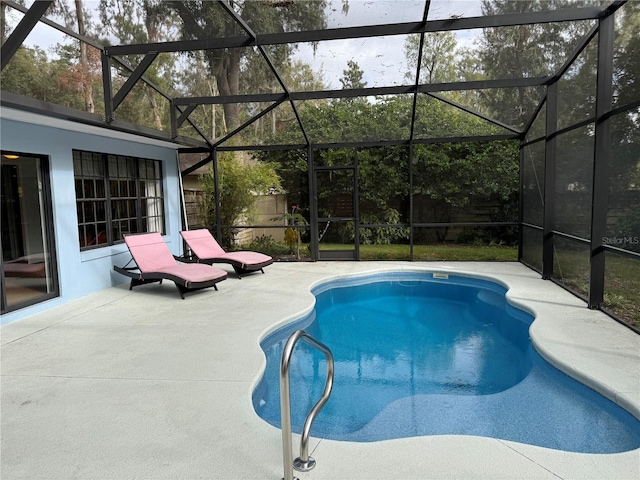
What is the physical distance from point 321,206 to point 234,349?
741cm

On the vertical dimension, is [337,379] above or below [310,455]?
below

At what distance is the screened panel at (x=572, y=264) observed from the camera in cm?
607

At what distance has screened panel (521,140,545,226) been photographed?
Answer: 7.89 m

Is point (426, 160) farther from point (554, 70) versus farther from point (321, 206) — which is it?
point (554, 70)

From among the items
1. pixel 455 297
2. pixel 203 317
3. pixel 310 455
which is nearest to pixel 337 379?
pixel 310 455

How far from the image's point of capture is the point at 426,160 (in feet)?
39.5

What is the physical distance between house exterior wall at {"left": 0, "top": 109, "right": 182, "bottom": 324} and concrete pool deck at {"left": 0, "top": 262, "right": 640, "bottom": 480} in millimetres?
538

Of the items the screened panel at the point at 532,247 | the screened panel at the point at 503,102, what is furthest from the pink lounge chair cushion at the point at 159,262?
the screened panel at the point at 532,247

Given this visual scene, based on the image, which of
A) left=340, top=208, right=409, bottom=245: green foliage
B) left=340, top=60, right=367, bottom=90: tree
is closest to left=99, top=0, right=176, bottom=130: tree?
left=340, top=60, right=367, bottom=90: tree

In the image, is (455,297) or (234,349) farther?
(455,297)

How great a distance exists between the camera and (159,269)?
7.24 metres

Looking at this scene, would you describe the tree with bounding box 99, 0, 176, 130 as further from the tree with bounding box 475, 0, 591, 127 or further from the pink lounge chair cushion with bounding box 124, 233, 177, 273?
the tree with bounding box 475, 0, 591, 127

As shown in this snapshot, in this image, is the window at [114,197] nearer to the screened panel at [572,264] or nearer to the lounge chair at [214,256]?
the lounge chair at [214,256]

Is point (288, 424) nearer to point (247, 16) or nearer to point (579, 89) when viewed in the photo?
point (247, 16)
